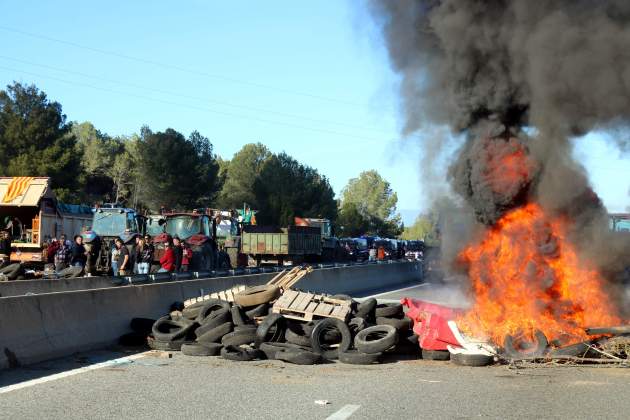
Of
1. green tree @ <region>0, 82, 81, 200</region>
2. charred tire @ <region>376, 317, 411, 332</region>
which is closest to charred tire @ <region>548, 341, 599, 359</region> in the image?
charred tire @ <region>376, 317, 411, 332</region>

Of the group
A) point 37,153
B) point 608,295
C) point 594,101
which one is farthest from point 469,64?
point 37,153

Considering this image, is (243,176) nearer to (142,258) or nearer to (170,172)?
(170,172)

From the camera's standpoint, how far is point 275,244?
4109 cm

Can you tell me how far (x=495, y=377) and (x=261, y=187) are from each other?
7868 cm

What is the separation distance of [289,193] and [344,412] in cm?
8260

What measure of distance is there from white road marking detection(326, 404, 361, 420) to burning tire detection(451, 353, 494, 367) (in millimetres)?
3692

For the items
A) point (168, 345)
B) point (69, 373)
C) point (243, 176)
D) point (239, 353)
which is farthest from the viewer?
point (243, 176)

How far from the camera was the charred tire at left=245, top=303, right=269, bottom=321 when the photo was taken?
13922 millimetres

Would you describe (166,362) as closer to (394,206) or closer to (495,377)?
(495,377)

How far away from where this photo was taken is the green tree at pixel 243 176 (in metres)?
94.1

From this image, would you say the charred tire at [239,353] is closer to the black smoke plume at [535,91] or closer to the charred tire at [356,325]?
the charred tire at [356,325]

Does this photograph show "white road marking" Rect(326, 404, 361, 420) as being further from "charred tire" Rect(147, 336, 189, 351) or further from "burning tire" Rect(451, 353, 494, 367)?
"charred tire" Rect(147, 336, 189, 351)

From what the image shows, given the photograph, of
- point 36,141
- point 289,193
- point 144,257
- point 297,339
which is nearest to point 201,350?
point 297,339

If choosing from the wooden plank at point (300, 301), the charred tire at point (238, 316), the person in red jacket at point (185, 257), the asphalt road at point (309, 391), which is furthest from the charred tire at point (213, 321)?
the person in red jacket at point (185, 257)
